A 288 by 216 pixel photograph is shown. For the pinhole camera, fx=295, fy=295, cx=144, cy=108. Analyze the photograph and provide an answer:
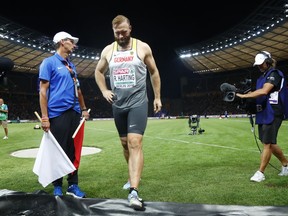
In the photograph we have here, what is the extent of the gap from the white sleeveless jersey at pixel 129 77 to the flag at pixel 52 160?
3.73 feet

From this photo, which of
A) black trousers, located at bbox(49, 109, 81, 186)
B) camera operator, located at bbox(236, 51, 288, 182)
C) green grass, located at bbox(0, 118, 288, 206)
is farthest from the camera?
camera operator, located at bbox(236, 51, 288, 182)

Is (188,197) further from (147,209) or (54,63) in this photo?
(54,63)

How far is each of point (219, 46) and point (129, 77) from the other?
49225 millimetres

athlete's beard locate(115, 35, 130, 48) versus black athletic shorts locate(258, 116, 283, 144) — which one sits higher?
athlete's beard locate(115, 35, 130, 48)

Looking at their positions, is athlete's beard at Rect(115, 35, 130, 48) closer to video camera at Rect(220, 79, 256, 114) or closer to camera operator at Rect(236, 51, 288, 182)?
video camera at Rect(220, 79, 256, 114)

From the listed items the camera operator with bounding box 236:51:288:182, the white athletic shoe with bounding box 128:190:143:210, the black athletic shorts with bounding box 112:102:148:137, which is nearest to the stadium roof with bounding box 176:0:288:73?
the camera operator with bounding box 236:51:288:182

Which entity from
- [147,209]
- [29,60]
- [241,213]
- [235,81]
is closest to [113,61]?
[147,209]

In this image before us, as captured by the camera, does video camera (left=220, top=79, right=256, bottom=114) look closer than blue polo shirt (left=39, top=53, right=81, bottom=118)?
No

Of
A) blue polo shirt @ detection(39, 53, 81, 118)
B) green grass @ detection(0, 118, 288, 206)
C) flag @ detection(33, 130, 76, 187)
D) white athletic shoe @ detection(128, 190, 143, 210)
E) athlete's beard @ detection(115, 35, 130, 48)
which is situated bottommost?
green grass @ detection(0, 118, 288, 206)

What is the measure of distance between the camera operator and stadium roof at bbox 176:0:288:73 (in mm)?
33276

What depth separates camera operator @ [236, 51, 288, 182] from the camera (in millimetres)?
4973

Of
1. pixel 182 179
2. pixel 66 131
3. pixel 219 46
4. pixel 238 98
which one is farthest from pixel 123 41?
pixel 219 46

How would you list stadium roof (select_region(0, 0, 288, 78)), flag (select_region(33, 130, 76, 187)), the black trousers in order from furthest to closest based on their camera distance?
stadium roof (select_region(0, 0, 288, 78))
the black trousers
flag (select_region(33, 130, 76, 187))

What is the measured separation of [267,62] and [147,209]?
3349 millimetres
